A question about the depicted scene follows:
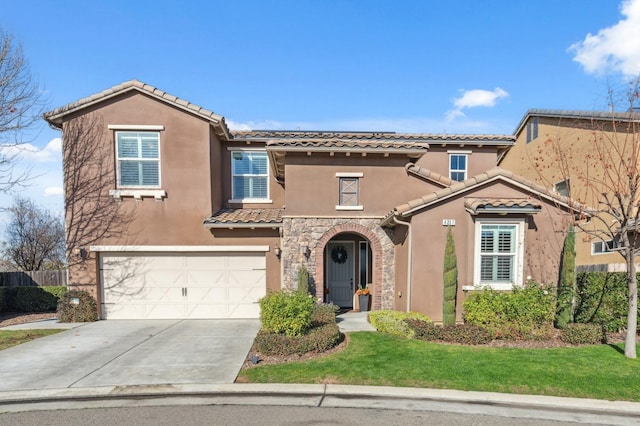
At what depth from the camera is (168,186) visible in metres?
11.3

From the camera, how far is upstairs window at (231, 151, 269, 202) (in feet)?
42.7

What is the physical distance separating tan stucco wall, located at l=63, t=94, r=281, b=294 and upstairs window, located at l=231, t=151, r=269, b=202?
164 centimetres

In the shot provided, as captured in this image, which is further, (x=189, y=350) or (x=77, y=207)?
(x=77, y=207)

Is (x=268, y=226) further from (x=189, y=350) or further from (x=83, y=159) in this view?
(x=83, y=159)

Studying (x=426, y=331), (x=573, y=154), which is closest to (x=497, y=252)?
(x=426, y=331)

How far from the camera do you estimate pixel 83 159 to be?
11062 millimetres

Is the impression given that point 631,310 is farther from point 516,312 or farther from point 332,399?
point 332,399

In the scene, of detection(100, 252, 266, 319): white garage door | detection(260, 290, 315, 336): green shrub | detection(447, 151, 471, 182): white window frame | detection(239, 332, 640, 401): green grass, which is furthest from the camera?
detection(447, 151, 471, 182): white window frame

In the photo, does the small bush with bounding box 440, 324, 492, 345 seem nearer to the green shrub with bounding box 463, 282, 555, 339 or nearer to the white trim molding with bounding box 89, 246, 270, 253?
the green shrub with bounding box 463, 282, 555, 339

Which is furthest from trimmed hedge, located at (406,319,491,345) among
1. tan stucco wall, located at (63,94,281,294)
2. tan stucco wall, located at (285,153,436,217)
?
tan stucco wall, located at (63,94,281,294)

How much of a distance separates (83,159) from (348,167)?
30.3 ft

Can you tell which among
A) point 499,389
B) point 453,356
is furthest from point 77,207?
point 499,389

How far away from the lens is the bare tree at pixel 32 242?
2030 cm

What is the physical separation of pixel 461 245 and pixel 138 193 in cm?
1091
